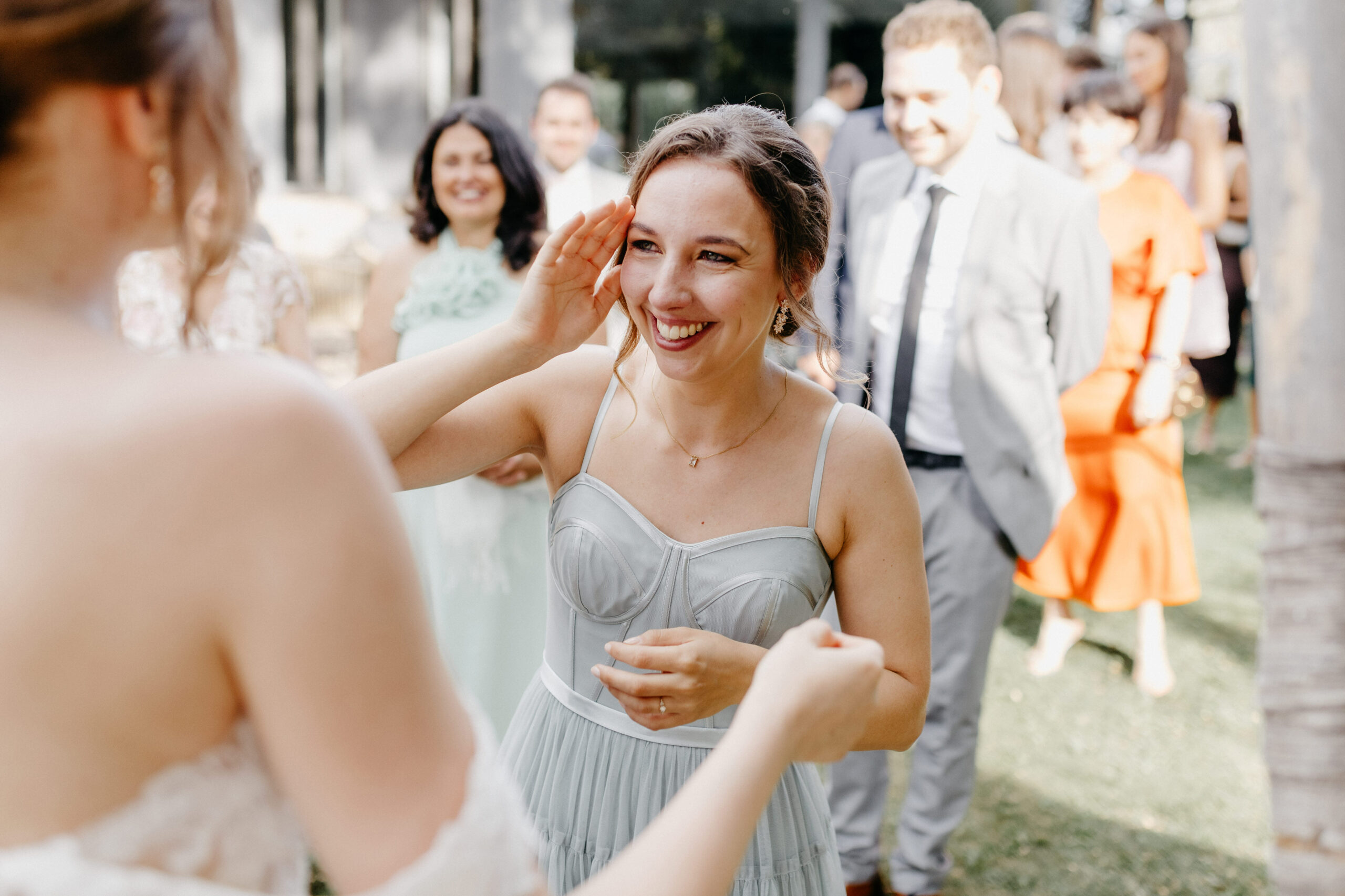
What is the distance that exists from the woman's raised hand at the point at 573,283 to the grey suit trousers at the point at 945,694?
163 centimetres

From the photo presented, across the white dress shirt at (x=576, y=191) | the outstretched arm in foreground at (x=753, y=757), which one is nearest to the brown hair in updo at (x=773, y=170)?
the outstretched arm in foreground at (x=753, y=757)

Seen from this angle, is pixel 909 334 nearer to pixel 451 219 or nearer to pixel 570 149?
pixel 451 219

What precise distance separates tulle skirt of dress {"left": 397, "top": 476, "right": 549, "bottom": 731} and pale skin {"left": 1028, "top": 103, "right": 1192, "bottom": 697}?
8.15 ft

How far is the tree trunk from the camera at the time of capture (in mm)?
1150

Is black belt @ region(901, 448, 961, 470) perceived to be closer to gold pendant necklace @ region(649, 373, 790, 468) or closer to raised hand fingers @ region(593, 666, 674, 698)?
gold pendant necklace @ region(649, 373, 790, 468)

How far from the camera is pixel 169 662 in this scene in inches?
28.0

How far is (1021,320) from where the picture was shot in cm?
317

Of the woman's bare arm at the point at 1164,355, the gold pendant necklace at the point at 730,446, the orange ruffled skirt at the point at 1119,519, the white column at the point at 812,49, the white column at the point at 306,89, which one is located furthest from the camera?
the white column at the point at 812,49

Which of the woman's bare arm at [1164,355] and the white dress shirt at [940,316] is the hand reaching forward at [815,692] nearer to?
the white dress shirt at [940,316]

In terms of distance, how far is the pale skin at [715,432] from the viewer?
1.79 meters

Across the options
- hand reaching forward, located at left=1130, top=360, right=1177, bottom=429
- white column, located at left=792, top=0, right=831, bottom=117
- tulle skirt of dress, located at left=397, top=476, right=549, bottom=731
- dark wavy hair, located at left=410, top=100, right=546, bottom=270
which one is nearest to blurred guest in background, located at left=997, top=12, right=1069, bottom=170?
hand reaching forward, located at left=1130, top=360, right=1177, bottom=429

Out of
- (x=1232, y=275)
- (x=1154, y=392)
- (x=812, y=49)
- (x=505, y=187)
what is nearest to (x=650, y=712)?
(x=505, y=187)

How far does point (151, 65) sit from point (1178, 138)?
243 inches

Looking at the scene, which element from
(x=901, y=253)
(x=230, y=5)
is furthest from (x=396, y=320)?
(x=230, y=5)
